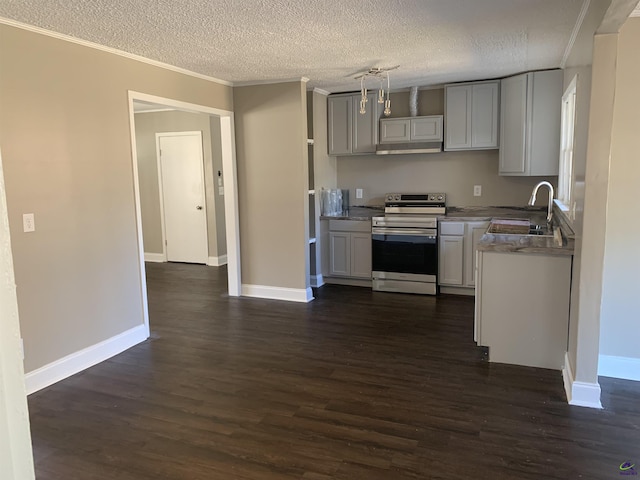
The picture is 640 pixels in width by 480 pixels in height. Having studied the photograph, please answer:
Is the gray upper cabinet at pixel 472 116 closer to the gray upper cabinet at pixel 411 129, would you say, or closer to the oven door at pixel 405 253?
the gray upper cabinet at pixel 411 129

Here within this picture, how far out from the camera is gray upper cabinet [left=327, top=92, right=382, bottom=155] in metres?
5.83

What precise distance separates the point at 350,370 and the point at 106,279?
204cm

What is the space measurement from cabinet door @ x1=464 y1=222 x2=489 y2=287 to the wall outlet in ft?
13.5

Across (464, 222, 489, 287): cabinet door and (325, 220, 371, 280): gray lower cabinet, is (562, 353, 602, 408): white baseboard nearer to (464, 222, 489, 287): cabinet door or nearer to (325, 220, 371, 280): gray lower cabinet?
(464, 222, 489, 287): cabinet door

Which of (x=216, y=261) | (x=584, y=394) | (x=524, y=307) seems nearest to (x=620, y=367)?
(x=584, y=394)

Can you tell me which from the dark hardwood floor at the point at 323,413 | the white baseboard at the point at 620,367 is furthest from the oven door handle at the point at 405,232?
the white baseboard at the point at 620,367

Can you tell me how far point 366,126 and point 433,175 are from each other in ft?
3.35

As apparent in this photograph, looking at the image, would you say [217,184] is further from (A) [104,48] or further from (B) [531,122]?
(B) [531,122]

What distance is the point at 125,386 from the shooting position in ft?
10.9

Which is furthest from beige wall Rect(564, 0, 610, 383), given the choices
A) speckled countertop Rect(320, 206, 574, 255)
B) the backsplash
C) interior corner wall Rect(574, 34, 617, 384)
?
the backsplash

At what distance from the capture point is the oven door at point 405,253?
5.39m

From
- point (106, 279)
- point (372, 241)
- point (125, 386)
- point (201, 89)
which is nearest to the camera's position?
point (125, 386)

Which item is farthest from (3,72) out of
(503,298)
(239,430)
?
(503,298)

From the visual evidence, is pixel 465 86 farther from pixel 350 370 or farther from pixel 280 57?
pixel 350 370
